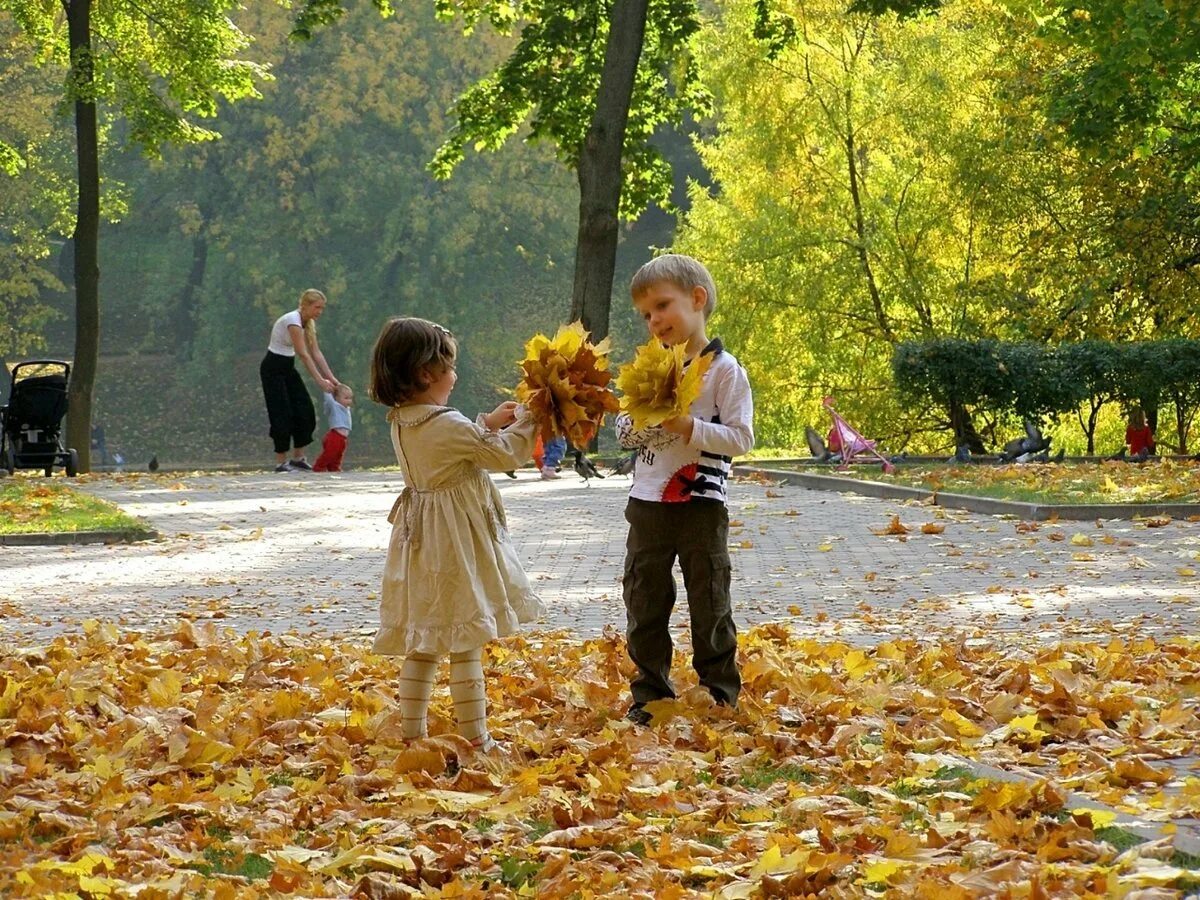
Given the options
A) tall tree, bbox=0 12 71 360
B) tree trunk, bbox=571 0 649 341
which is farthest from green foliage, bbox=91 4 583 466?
tree trunk, bbox=571 0 649 341

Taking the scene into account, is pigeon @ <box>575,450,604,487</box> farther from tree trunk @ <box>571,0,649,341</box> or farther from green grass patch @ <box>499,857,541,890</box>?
green grass patch @ <box>499,857,541,890</box>

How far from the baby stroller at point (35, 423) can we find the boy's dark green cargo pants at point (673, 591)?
18.2 meters

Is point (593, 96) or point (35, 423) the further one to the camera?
point (593, 96)

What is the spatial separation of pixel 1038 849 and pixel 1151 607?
233 inches

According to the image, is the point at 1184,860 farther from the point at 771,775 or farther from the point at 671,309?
the point at 671,309

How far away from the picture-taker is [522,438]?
588cm

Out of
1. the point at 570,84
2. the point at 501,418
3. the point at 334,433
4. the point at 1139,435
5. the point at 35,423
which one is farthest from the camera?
the point at 570,84

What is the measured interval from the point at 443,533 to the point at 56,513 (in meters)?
11.5

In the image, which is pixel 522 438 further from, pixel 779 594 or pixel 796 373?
pixel 796 373

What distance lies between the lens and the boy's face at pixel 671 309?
629 cm

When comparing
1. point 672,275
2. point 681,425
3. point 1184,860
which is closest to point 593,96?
point 672,275

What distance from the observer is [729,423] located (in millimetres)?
6246

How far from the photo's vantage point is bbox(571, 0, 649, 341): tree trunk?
25.2 meters

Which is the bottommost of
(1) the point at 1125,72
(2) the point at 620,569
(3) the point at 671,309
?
(2) the point at 620,569
